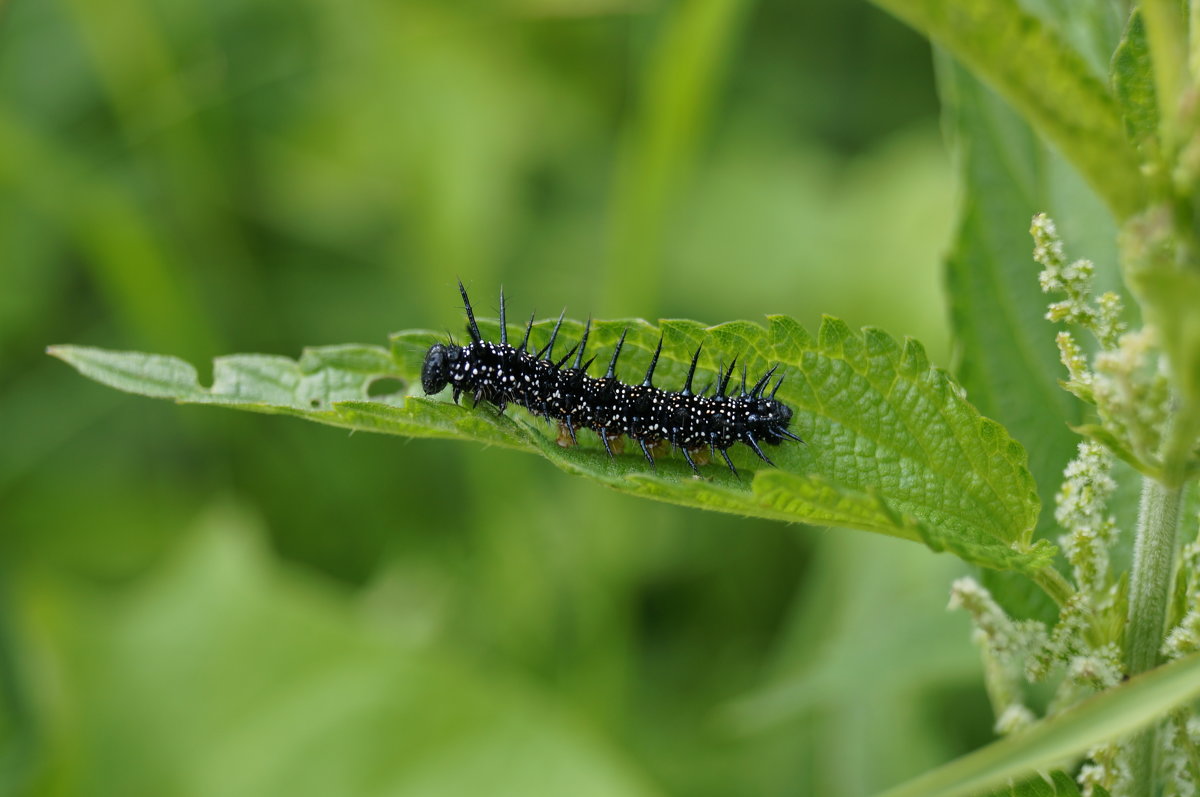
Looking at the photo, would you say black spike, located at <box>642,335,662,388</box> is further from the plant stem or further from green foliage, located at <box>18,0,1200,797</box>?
the plant stem

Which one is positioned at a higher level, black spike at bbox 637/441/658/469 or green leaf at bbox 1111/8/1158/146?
green leaf at bbox 1111/8/1158/146

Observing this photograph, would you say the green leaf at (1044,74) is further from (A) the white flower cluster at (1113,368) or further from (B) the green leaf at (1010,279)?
(B) the green leaf at (1010,279)

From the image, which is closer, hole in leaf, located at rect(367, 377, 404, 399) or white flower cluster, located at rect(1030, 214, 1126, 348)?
white flower cluster, located at rect(1030, 214, 1126, 348)

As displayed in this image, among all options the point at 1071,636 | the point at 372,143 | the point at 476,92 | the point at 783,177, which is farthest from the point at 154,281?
the point at 1071,636

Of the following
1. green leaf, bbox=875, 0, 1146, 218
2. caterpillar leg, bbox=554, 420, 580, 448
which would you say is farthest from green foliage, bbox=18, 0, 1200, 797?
caterpillar leg, bbox=554, 420, 580, 448

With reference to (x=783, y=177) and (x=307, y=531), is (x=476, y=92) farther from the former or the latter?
(x=307, y=531)

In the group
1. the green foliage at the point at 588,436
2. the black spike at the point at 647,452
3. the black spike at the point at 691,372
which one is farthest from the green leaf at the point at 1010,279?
the black spike at the point at 647,452

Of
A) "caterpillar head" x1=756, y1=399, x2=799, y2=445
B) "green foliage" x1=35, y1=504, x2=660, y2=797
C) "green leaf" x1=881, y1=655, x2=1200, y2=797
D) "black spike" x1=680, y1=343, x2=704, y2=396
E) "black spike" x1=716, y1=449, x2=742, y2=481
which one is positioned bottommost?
"green foliage" x1=35, y1=504, x2=660, y2=797

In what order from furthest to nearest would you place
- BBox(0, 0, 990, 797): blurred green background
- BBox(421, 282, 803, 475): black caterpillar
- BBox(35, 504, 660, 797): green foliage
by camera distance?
1. BBox(0, 0, 990, 797): blurred green background
2. BBox(35, 504, 660, 797): green foliage
3. BBox(421, 282, 803, 475): black caterpillar
